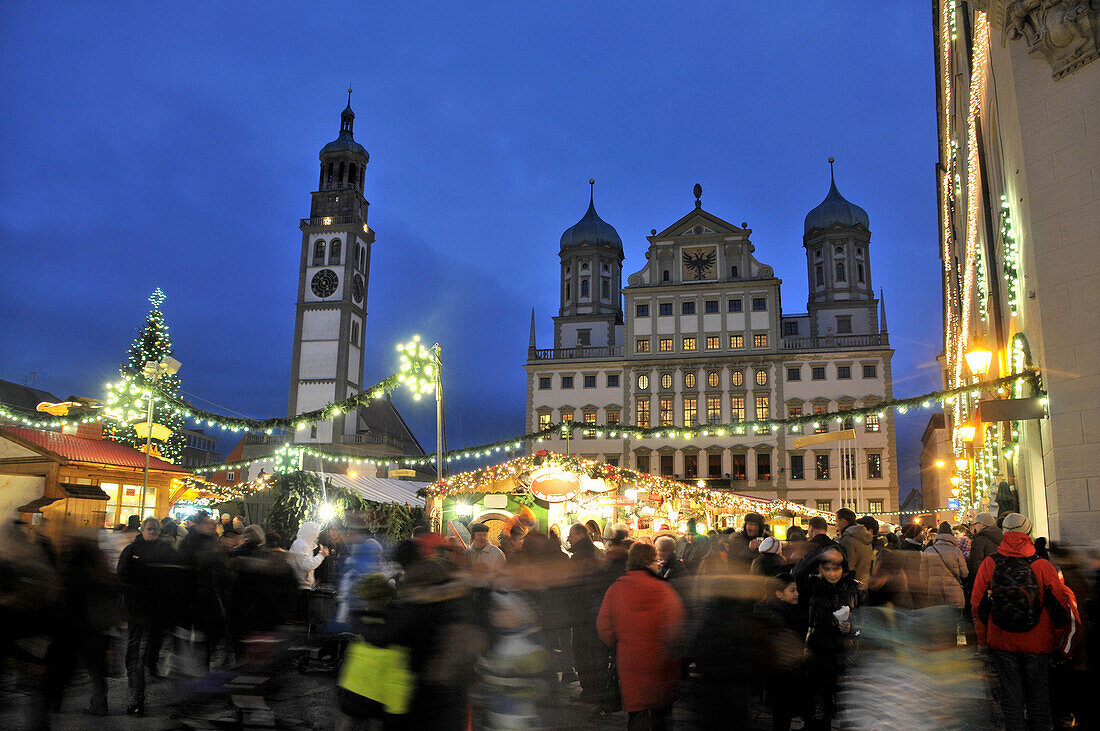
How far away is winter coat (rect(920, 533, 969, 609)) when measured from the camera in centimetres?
670

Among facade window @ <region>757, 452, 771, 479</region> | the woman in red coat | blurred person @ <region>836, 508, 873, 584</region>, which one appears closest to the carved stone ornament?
blurred person @ <region>836, 508, 873, 584</region>

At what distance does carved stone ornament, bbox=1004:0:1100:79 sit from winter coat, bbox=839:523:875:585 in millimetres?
5996

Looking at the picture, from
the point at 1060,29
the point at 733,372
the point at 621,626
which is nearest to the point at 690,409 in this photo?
the point at 733,372

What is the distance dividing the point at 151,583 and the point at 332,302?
145 ft

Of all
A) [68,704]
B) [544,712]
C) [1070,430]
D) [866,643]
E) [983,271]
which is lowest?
[68,704]

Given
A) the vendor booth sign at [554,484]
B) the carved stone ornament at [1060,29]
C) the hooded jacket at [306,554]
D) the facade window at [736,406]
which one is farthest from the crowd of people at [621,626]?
the facade window at [736,406]

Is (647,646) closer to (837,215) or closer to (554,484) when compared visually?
(554,484)

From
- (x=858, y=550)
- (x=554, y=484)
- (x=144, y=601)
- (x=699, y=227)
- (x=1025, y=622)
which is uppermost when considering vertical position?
(x=699, y=227)

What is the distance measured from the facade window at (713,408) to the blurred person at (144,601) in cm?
4298

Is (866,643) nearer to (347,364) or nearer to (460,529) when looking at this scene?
(460,529)

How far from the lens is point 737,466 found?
47.0 metres

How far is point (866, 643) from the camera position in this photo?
5168 mm

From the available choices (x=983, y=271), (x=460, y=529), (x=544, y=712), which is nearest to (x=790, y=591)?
(x=544, y=712)

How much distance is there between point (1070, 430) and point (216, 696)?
30.0ft
